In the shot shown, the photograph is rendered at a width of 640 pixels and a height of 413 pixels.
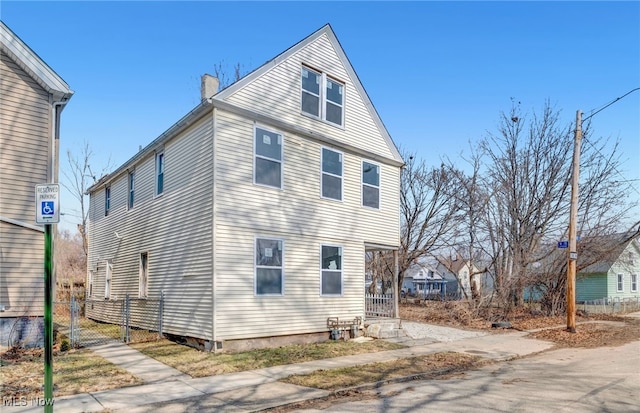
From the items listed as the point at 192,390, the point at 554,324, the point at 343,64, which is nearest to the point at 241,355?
the point at 192,390

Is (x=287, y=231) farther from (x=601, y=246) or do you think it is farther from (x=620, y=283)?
(x=620, y=283)

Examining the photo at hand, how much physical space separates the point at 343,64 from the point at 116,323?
11927mm

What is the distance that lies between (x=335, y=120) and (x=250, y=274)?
19.3 ft

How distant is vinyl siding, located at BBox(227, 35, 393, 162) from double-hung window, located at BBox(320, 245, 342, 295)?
3.54 m

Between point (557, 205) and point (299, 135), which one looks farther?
point (557, 205)

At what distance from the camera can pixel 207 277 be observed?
1166 cm

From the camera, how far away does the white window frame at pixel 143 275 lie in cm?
1491

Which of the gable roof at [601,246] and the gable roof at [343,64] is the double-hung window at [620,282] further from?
the gable roof at [343,64]

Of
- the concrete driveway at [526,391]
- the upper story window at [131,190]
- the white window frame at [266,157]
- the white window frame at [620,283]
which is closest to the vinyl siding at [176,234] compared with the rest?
the upper story window at [131,190]

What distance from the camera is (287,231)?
43.6 feet

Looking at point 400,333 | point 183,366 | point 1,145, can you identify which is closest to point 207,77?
point 1,145

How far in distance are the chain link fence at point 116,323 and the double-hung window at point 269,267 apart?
3276 millimetres

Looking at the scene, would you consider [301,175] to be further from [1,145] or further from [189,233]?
[1,145]

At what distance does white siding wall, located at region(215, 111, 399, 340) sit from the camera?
38.7ft
